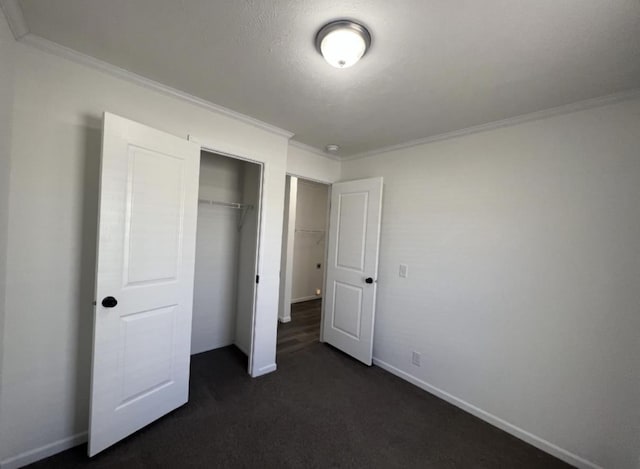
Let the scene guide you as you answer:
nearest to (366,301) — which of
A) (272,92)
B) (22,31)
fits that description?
(272,92)

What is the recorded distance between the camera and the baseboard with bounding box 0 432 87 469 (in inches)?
56.9

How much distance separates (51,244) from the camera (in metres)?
1.53

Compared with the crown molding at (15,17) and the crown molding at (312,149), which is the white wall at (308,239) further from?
the crown molding at (15,17)

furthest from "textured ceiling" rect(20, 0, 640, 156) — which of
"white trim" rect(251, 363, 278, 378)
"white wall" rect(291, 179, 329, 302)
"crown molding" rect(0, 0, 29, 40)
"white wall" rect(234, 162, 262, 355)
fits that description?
"white wall" rect(291, 179, 329, 302)

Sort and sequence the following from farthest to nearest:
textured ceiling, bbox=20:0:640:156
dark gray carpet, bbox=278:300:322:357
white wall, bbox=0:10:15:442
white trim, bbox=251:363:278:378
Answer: dark gray carpet, bbox=278:300:322:357 → white trim, bbox=251:363:278:378 → white wall, bbox=0:10:15:442 → textured ceiling, bbox=20:0:640:156

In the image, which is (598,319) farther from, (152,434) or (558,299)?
(152,434)

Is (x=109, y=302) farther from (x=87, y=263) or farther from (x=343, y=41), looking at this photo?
(x=343, y=41)

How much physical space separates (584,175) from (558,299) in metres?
0.86

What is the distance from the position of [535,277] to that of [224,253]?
292cm

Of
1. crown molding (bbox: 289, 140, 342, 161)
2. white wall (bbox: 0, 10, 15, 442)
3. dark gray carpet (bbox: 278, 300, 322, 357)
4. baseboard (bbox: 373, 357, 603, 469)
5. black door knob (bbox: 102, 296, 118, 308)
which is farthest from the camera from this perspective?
dark gray carpet (bbox: 278, 300, 322, 357)

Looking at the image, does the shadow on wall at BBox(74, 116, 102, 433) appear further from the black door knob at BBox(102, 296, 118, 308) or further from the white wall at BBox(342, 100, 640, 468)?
the white wall at BBox(342, 100, 640, 468)

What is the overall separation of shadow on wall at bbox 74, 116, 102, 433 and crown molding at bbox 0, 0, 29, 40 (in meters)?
0.43

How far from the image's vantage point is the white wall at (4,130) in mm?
1265

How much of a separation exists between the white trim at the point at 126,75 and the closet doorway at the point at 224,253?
2.13ft
